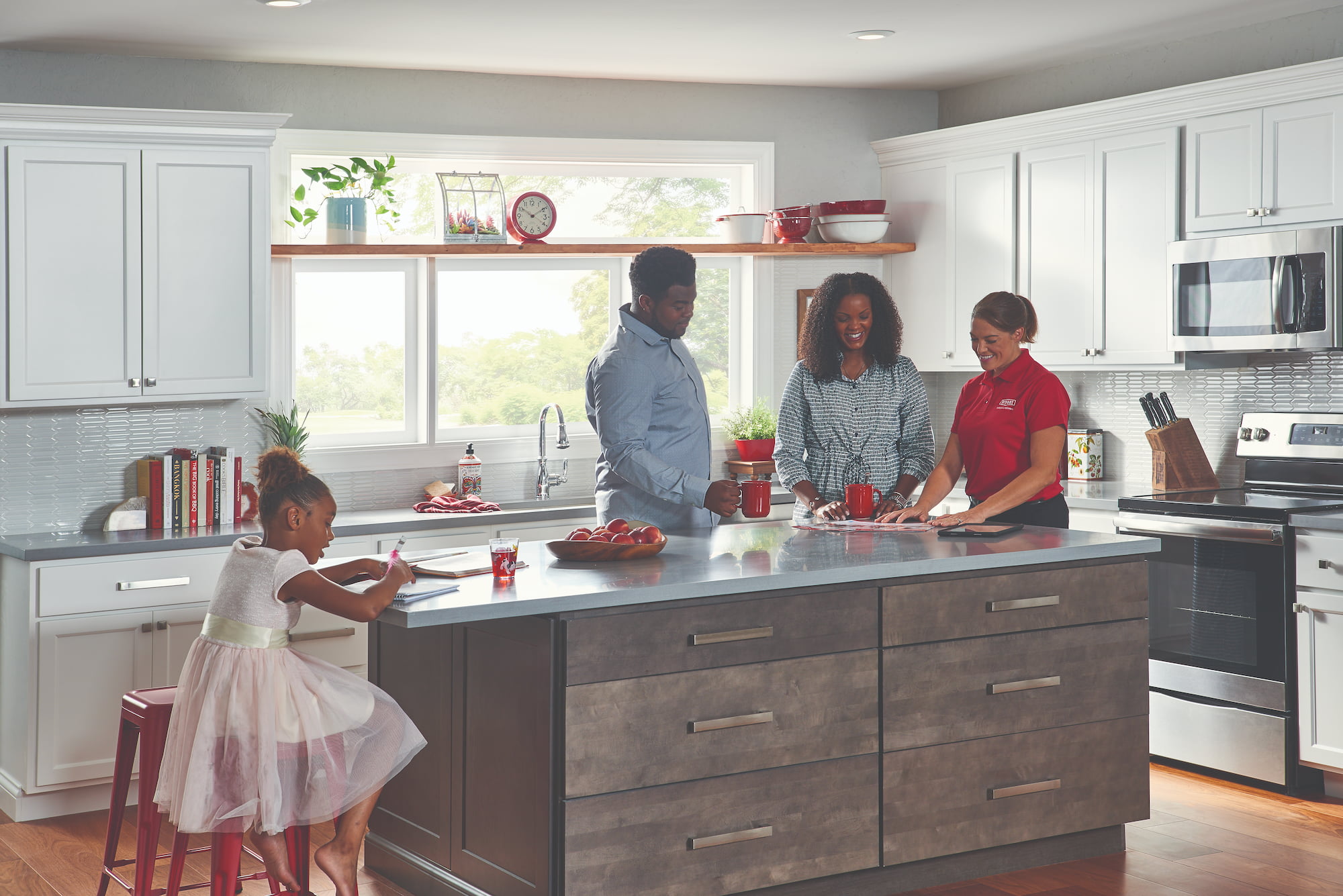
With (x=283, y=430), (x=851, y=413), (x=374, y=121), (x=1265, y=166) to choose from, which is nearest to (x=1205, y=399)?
(x=1265, y=166)

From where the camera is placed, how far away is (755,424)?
5684 mm

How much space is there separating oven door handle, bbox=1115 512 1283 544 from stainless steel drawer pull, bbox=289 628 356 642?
8.20ft

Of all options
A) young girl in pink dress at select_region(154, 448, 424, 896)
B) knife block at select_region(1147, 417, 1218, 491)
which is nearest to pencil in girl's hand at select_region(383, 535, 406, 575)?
young girl in pink dress at select_region(154, 448, 424, 896)

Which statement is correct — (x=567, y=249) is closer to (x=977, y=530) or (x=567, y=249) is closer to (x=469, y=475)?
(x=469, y=475)

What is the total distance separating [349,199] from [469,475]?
1114 mm

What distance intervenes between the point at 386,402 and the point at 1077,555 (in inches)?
114

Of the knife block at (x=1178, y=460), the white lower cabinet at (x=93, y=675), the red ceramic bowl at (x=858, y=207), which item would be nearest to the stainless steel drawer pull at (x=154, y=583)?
the white lower cabinet at (x=93, y=675)

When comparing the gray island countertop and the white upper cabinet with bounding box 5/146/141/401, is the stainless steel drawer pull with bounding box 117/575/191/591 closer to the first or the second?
the white upper cabinet with bounding box 5/146/141/401

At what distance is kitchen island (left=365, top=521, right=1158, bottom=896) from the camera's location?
107 inches

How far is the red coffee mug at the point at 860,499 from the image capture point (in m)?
3.59

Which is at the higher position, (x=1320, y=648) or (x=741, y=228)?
(x=741, y=228)

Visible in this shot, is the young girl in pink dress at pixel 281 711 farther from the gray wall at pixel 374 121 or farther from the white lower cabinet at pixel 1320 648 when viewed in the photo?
the white lower cabinet at pixel 1320 648

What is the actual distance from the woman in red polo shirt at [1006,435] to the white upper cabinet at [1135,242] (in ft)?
4.08

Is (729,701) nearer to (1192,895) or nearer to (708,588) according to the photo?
(708,588)
